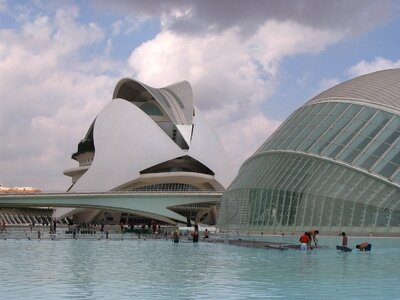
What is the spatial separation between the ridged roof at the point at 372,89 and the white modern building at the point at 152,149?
48.6m

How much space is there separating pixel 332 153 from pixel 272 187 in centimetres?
420

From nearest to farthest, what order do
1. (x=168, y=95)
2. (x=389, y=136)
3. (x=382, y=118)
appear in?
1. (x=389, y=136)
2. (x=382, y=118)
3. (x=168, y=95)

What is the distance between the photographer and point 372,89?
1496 inches

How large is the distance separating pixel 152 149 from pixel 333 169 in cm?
5855

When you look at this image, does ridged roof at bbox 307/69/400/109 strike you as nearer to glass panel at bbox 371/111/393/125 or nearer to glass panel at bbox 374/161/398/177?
glass panel at bbox 371/111/393/125

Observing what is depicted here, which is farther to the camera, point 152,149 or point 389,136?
point 152,149

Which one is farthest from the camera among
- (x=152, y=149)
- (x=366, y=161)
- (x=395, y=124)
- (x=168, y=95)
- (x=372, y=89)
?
(x=168, y=95)

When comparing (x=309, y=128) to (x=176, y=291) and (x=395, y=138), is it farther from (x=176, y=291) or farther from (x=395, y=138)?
(x=176, y=291)

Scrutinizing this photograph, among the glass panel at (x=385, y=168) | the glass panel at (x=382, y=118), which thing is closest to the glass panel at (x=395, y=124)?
the glass panel at (x=382, y=118)

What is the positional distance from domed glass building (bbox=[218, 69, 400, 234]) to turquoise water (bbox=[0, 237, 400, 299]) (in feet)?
27.5

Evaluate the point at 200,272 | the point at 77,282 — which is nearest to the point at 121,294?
the point at 77,282

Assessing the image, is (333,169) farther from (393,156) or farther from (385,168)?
(393,156)

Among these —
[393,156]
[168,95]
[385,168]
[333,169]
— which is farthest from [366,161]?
[168,95]

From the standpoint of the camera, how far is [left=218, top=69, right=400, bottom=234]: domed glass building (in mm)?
31141
